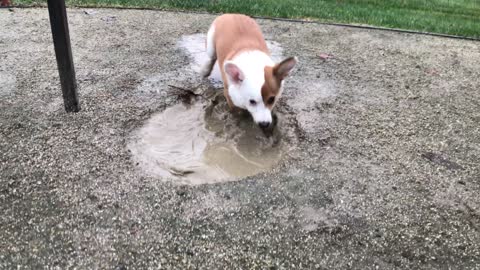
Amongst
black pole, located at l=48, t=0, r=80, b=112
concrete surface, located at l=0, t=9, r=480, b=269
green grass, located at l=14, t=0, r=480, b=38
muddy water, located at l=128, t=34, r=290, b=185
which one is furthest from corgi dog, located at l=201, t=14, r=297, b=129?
green grass, located at l=14, t=0, r=480, b=38

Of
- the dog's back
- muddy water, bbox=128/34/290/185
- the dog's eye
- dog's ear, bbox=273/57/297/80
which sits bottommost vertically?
muddy water, bbox=128/34/290/185

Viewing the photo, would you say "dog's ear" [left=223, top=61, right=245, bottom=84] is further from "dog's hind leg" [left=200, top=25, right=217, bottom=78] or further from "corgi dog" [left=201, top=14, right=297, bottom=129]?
"dog's hind leg" [left=200, top=25, right=217, bottom=78]

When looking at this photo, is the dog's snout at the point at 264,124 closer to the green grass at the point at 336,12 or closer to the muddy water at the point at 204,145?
the muddy water at the point at 204,145

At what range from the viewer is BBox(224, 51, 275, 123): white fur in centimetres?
362

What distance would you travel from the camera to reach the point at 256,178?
10.8ft

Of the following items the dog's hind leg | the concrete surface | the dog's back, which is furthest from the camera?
the dog's hind leg

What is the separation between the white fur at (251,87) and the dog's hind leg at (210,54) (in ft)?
2.40

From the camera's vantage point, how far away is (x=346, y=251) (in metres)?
2.78

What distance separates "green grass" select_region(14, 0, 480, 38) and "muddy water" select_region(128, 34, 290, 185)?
2.70 m

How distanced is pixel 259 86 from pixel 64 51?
1.45 m

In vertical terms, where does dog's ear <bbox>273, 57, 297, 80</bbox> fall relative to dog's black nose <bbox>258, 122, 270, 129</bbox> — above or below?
above

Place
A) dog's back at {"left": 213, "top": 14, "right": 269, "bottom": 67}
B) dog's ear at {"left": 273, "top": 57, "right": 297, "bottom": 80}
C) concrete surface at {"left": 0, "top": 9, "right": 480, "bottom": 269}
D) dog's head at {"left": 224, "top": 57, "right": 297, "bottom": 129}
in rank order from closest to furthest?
concrete surface at {"left": 0, "top": 9, "right": 480, "bottom": 269} → dog's ear at {"left": 273, "top": 57, "right": 297, "bottom": 80} → dog's head at {"left": 224, "top": 57, "right": 297, "bottom": 129} → dog's back at {"left": 213, "top": 14, "right": 269, "bottom": 67}

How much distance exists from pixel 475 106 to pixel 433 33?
2010mm

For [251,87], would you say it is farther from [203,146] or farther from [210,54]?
[210,54]
